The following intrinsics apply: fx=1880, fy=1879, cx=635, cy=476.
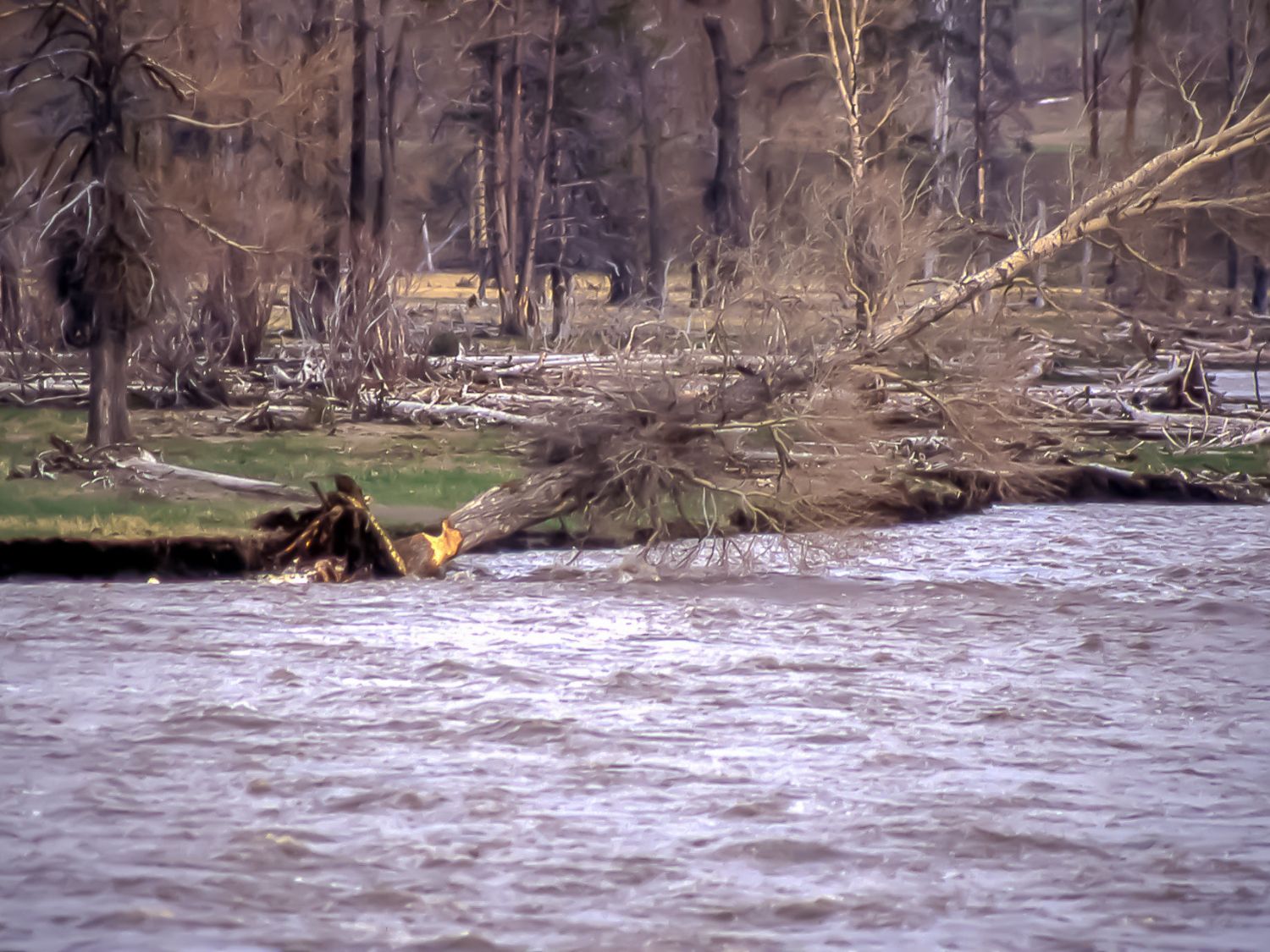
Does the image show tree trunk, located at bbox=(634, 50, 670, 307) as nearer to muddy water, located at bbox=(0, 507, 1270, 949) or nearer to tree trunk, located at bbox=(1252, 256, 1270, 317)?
tree trunk, located at bbox=(1252, 256, 1270, 317)

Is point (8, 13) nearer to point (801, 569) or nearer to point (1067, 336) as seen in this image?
point (801, 569)

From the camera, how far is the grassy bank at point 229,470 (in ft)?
53.2

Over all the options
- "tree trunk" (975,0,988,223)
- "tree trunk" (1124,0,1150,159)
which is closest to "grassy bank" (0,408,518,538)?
"tree trunk" (1124,0,1150,159)

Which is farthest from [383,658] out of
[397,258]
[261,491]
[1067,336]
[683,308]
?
[1067,336]

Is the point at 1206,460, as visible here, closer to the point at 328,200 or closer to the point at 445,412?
the point at 445,412

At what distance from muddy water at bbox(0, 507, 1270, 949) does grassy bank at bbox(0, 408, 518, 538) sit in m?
1.85

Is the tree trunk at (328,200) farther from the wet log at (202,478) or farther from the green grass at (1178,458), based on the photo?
the green grass at (1178,458)

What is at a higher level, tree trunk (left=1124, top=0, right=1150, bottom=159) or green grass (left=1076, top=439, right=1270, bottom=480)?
tree trunk (left=1124, top=0, right=1150, bottom=159)

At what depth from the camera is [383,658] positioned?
1200 cm

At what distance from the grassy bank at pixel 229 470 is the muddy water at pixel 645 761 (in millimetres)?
1850

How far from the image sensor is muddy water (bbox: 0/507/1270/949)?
720 centimetres

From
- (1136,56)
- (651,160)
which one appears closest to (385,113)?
(651,160)

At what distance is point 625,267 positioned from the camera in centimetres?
4741

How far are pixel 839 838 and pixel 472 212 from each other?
143ft
